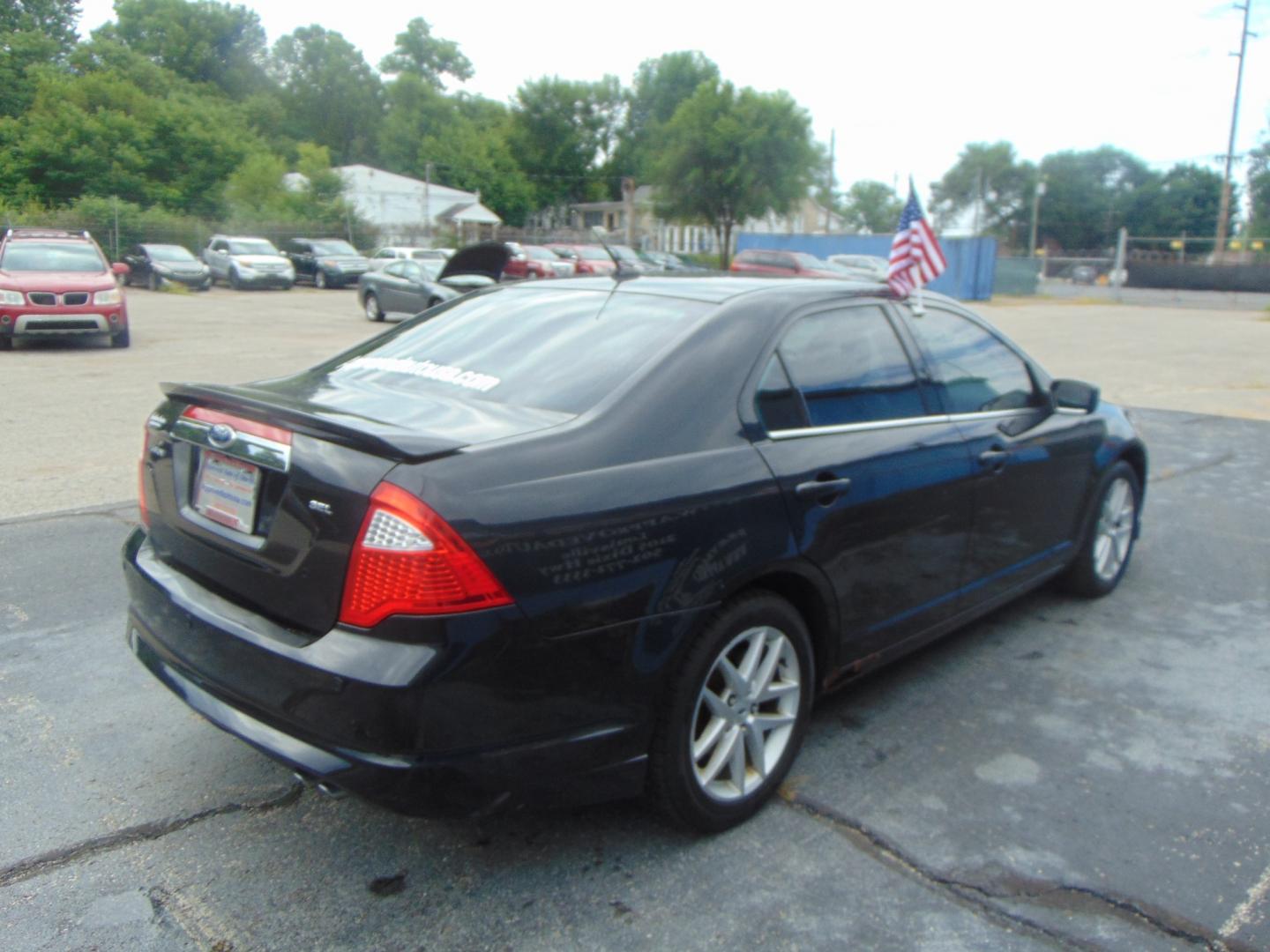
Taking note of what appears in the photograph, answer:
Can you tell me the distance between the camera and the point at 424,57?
11031 cm

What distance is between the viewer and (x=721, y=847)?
9.96ft

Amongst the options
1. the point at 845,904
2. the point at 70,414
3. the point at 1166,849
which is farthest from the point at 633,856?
the point at 70,414

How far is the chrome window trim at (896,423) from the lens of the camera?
3.34 m

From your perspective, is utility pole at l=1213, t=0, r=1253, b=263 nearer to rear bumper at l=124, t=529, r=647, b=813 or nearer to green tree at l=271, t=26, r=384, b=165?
rear bumper at l=124, t=529, r=647, b=813

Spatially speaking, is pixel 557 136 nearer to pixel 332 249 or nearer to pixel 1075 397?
pixel 332 249

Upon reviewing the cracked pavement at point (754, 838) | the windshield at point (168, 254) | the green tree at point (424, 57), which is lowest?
the cracked pavement at point (754, 838)

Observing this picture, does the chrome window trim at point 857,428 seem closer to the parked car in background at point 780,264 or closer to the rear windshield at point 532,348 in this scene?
the rear windshield at point 532,348

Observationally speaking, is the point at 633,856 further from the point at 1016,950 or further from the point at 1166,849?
the point at 1166,849

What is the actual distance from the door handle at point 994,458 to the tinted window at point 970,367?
182 mm

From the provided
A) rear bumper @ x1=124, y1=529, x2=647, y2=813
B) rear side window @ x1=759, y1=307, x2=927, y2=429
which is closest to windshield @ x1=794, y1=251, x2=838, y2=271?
rear side window @ x1=759, y1=307, x2=927, y2=429

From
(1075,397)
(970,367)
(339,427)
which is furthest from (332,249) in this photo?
(339,427)

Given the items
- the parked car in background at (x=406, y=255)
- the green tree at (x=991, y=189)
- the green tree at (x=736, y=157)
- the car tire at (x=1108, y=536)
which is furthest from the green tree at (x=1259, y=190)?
the car tire at (x=1108, y=536)

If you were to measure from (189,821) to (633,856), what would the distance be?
1.28 m

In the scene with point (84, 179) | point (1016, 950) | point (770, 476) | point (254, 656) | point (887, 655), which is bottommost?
point (1016, 950)
